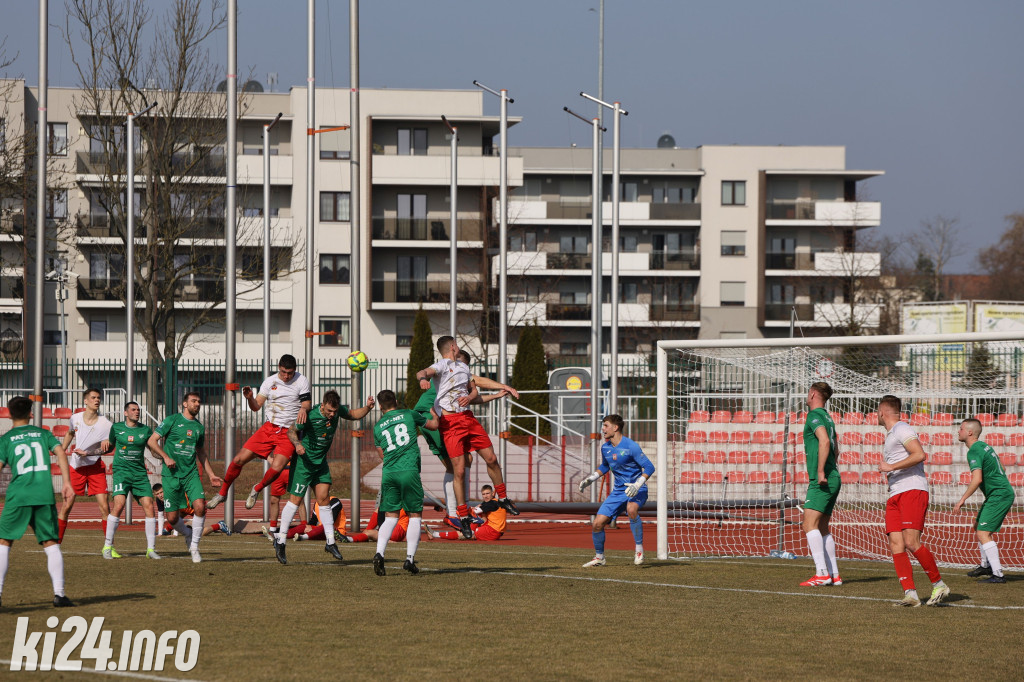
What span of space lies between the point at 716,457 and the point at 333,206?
3752 cm

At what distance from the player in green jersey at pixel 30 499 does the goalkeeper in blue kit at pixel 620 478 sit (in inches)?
246

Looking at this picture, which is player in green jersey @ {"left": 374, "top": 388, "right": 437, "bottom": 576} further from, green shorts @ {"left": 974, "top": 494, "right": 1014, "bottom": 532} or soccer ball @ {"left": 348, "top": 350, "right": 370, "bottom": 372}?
green shorts @ {"left": 974, "top": 494, "right": 1014, "bottom": 532}

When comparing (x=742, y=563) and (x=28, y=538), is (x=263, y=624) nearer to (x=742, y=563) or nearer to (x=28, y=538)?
(x=742, y=563)

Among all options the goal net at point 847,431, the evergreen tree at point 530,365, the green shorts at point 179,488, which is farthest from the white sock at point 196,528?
the evergreen tree at point 530,365

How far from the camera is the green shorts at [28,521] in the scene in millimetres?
10516

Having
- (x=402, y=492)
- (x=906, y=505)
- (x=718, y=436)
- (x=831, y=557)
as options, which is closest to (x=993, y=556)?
(x=831, y=557)

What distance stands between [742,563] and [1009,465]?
11.2m

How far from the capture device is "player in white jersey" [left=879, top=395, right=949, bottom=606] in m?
11.5

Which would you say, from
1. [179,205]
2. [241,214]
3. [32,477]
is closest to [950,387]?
[32,477]

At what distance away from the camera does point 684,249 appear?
73.9 meters

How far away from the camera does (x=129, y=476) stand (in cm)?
1517

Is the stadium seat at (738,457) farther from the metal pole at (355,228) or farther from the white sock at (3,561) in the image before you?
the white sock at (3,561)

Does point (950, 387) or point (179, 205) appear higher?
point (179, 205)

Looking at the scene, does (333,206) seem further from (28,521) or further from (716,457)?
(28,521)
